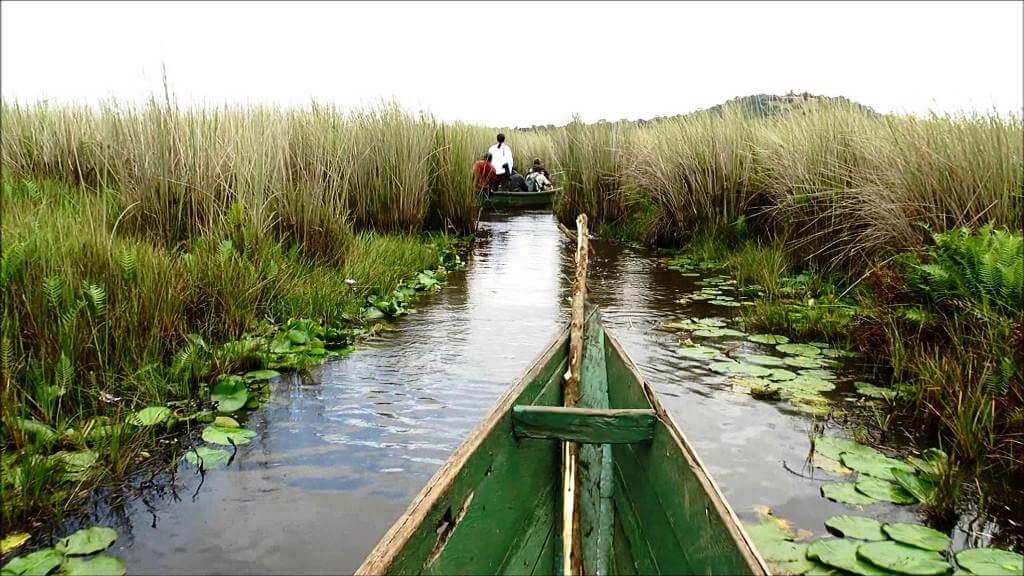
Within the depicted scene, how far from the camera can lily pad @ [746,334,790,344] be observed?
4.71 metres

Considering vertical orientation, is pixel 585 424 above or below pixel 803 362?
above

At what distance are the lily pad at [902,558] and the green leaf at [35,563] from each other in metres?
2.49

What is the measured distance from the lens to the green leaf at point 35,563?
2.05m

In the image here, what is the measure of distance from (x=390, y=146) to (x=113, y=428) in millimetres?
5416

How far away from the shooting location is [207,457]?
114 inches

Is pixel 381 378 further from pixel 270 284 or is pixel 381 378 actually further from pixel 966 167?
pixel 966 167

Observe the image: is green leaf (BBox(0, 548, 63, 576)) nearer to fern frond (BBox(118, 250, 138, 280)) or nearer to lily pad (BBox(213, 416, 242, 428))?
lily pad (BBox(213, 416, 242, 428))

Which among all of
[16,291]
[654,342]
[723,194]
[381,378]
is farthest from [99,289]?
[723,194]

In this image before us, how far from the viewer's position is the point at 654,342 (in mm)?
4902

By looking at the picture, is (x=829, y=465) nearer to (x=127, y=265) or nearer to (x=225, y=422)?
(x=225, y=422)

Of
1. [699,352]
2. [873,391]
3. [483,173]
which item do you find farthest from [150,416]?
[483,173]

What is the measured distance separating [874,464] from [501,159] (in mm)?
11802

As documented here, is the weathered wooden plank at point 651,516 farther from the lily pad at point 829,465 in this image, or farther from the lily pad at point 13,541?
the lily pad at point 13,541

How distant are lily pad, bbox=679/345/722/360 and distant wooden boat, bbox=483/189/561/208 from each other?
840cm
